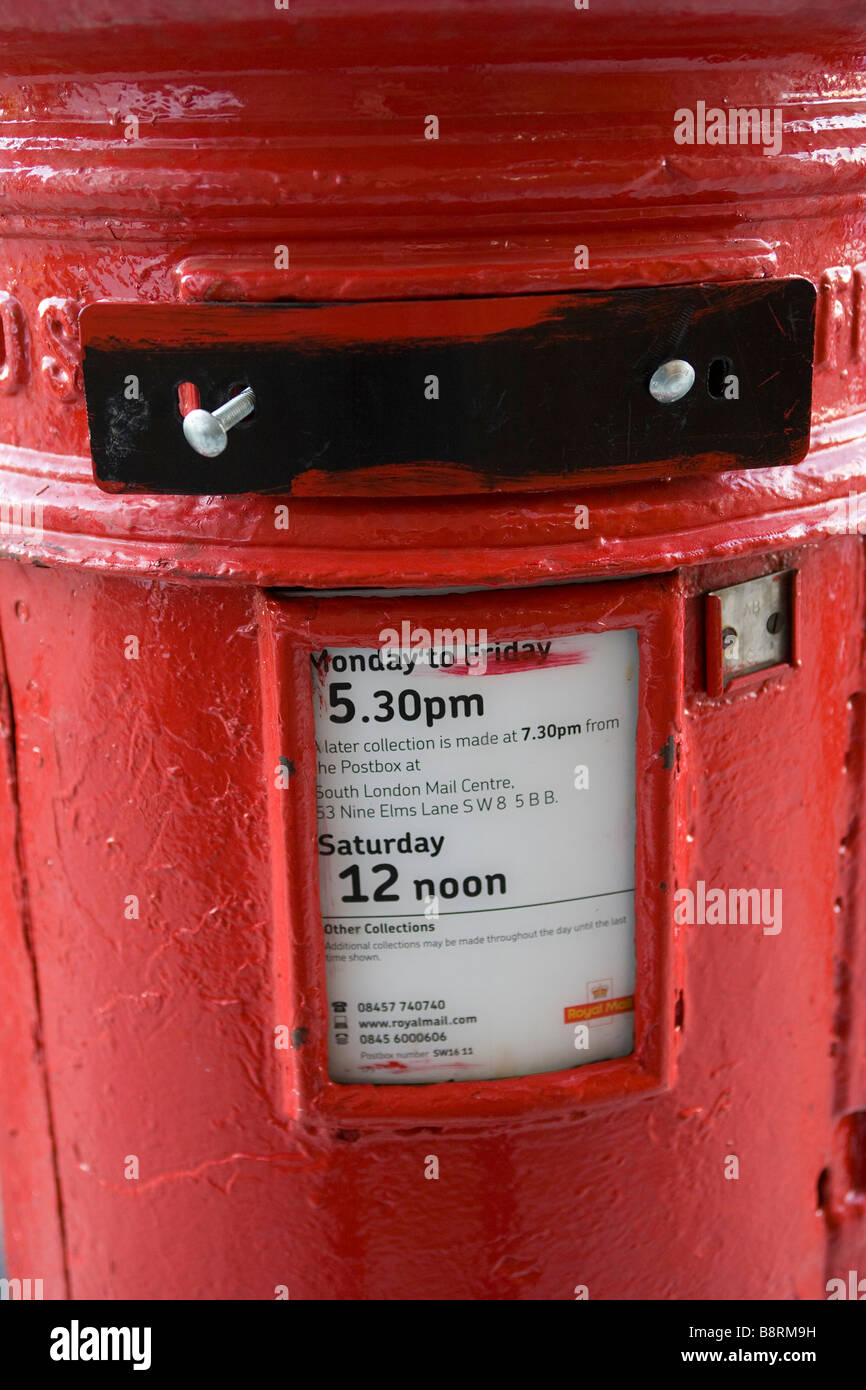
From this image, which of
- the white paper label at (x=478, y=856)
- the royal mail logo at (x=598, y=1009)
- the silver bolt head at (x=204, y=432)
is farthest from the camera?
the royal mail logo at (x=598, y=1009)

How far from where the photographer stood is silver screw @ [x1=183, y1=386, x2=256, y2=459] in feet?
4.18

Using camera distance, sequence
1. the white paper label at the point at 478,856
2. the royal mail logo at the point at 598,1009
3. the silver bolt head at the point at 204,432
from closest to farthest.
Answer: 1. the silver bolt head at the point at 204,432
2. the white paper label at the point at 478,856
3. the royal mail logo at the point at 598,1009

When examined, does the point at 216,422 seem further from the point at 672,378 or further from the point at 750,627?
the point at 750,627

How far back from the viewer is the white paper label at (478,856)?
1.46 m

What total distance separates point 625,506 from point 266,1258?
3.39 feet

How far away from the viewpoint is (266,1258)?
168cm

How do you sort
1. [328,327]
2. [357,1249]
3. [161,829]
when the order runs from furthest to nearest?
[357,1249] → [161,829] → [328,327]

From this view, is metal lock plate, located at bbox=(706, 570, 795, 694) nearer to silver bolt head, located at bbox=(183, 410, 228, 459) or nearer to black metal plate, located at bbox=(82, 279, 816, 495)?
black metal plate, located at bbox=(82, 279, 816, 495)

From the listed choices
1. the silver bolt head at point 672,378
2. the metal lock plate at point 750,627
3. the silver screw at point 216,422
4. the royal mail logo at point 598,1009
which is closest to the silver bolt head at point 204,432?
the silver screw at point 216,422

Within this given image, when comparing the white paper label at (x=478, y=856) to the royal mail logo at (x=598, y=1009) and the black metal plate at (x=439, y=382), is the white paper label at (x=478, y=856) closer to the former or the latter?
the royal mail logo at (x=598, y=1009)

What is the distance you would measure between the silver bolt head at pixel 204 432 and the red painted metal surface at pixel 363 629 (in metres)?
0.11

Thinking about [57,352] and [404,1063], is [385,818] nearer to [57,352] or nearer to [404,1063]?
[404,1063]

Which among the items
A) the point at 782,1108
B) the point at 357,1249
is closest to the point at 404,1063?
the point at 357,1249

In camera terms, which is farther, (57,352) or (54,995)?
(54,995)
